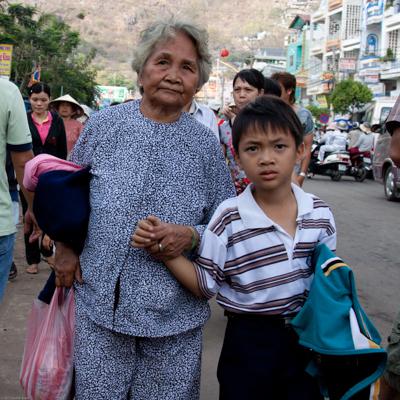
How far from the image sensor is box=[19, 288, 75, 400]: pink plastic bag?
2500 mm

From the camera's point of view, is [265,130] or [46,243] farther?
[46,243]

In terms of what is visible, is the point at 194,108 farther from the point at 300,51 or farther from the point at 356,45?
the point at 300,51

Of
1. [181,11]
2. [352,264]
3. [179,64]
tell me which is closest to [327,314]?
[179,64]

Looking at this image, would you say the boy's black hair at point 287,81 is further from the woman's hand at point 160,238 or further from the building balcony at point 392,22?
the building balcony at point 392,22

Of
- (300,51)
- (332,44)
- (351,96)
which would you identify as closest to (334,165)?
(351,96)

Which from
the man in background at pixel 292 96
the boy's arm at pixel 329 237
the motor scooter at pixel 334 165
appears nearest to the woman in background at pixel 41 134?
the man in background at pixel 292 96

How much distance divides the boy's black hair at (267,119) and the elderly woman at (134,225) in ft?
0.55

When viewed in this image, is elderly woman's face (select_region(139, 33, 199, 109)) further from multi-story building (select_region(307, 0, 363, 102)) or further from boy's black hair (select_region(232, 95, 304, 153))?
multi-story building (select_region(307, 0, 363, 102))

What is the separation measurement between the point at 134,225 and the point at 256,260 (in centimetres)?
43

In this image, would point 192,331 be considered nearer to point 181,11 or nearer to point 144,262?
point 144,262

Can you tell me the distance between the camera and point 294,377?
2.35 meters

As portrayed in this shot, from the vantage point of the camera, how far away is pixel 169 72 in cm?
245

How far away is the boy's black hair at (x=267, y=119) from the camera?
7.83 ft

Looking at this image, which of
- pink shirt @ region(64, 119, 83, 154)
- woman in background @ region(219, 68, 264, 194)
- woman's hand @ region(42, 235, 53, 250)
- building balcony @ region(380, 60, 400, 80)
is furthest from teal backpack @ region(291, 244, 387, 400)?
building balcony @ region(380, 60, 400, 80)
